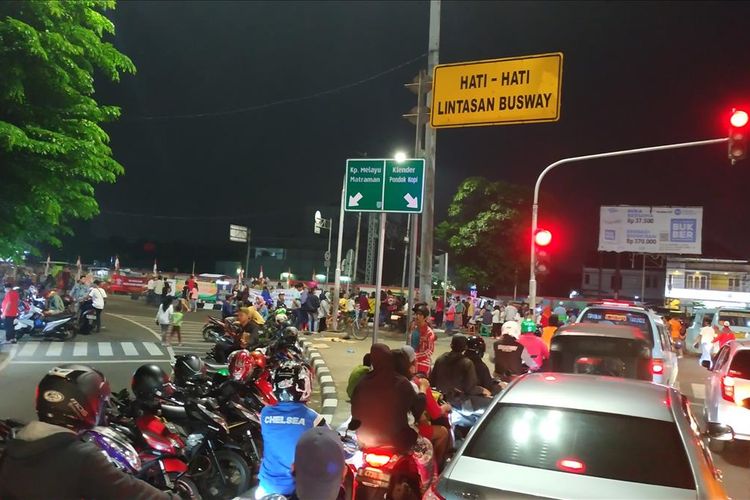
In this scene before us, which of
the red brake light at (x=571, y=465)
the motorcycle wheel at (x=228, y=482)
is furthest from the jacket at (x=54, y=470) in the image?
the motorcycle wheel at (x=228, y=482)

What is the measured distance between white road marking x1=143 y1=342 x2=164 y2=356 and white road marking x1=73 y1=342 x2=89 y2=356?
1468 millimetres

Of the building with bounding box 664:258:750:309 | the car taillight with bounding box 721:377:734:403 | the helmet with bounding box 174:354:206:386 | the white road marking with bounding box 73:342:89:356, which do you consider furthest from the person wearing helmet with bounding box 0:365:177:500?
the building with bounding box 664:258:750:309

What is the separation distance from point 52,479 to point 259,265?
64.3 meters

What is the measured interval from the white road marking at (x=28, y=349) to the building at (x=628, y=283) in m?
58.1

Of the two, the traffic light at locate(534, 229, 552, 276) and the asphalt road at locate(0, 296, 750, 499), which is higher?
the traffic light at locate(534, 229, 552, 276)

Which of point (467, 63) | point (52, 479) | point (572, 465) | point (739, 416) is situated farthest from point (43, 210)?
point (739, 416)

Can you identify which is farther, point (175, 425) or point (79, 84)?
point (79, 84)

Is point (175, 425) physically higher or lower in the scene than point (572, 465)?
lower

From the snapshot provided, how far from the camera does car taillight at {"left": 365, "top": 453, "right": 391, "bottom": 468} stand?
4234 mm

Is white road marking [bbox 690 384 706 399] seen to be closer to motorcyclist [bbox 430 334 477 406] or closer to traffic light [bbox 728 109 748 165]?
traffic light [bbox 728 109 748 165]

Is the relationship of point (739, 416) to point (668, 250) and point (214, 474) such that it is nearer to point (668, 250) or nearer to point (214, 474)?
point (214, 474)

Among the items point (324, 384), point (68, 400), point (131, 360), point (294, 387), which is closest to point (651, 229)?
point (324, 384)

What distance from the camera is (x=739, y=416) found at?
24.6 feet

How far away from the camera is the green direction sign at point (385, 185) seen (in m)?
8.37
